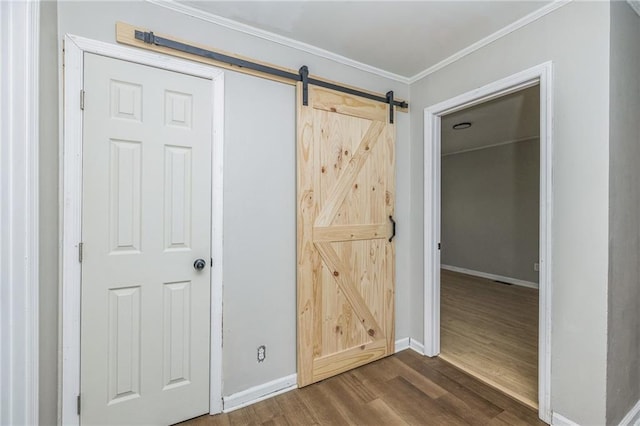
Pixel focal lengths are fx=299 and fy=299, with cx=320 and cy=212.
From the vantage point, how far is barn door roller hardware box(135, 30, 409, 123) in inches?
66.9

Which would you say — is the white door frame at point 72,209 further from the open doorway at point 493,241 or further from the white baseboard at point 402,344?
the open doorway at point 493,241

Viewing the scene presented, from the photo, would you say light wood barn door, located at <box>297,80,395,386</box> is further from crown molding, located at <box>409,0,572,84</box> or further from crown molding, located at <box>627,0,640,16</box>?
crown molding, located at <box>627,0,640,16</box>

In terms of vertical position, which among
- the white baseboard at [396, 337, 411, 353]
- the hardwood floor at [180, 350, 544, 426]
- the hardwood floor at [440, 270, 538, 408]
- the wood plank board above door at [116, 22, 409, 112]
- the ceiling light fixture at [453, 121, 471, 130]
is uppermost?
the ceiling light fixture at [453, 121, 471, 130]

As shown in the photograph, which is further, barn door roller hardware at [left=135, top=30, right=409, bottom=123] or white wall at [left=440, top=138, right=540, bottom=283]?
white wall at [left=440, top=138, right=540, bottom=283]

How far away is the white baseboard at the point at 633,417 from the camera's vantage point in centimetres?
173

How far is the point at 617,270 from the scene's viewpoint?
1.63m

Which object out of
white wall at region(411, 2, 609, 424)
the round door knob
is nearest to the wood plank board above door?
the round door knob

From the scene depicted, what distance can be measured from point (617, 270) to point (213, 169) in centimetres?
238

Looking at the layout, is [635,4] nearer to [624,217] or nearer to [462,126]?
→ [624,217]

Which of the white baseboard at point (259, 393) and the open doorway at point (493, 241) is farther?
the open doorway at point (493, 241)

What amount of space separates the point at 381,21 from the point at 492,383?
2.64m

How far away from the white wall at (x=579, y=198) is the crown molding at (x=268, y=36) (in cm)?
108

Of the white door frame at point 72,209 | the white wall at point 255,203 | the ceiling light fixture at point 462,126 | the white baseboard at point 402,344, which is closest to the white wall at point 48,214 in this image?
the white door frame at point 72,209

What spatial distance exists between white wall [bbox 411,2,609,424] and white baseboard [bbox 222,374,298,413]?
1.65 meters
